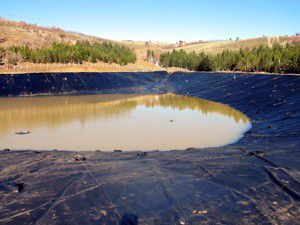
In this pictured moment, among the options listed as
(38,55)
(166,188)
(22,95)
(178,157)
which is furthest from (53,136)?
(38,55)

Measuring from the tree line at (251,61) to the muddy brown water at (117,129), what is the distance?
1514cm

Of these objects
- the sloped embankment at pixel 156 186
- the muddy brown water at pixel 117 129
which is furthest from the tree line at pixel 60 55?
the sloped embankment at pixel 156 186

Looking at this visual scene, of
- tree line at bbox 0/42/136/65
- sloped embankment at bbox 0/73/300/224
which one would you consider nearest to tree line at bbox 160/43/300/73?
tree line at bbox 0/42/136/65

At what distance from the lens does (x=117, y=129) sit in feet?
40.5

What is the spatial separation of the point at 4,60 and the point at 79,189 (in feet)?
131

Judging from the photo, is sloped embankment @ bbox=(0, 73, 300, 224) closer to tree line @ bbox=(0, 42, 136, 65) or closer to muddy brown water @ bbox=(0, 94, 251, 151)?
muddy brown water @ bbox=(0, 94, 251, 151)

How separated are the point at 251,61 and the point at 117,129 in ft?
93.1

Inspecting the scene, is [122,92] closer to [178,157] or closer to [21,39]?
[178,157]

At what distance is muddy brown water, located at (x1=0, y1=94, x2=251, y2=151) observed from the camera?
33.5 feet

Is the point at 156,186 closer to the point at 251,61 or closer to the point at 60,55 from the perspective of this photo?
the point at 251,61

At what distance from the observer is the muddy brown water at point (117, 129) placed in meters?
10.2

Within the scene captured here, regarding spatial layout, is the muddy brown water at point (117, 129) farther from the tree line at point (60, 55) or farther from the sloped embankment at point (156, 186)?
the tree line at point (60, 55)

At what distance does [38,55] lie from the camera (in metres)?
38.8

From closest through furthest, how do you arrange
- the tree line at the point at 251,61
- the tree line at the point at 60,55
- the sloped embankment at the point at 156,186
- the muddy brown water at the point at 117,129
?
the sloped embankment at the point at 156,186, the muddy brown water at the point at 117,129, the tree line at the point at 251,61, the tree line at the point at 60,55
